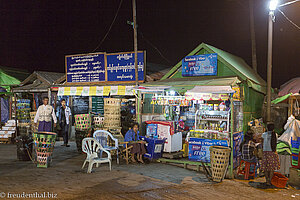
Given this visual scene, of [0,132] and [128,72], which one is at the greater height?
[128,72]

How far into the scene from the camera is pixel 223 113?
9125 mm

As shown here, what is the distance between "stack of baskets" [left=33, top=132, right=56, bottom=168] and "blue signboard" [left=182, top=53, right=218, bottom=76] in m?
5.81

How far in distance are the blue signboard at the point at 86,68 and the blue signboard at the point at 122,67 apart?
1.55 ft

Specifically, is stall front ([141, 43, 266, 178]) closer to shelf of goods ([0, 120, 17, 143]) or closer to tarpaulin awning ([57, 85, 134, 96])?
tarpaulin awning ([57, 85, 134, 96])

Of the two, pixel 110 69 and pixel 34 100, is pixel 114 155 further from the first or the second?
pixel 34 100

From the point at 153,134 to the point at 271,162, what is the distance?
14.4 ft

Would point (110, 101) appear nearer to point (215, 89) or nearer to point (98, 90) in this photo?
point (98, 90)

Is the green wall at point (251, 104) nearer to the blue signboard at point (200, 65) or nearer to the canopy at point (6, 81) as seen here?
the blue signboard at point (200, 65)

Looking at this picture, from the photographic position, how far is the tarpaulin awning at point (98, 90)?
40.4ft

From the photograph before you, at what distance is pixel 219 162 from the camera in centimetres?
738

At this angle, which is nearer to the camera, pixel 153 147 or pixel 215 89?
pixel 215 89

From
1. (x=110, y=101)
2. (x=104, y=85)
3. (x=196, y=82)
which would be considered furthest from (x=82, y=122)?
(x=196, y=82)

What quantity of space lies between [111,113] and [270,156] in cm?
617

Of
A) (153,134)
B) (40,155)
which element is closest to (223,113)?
(153,134)
